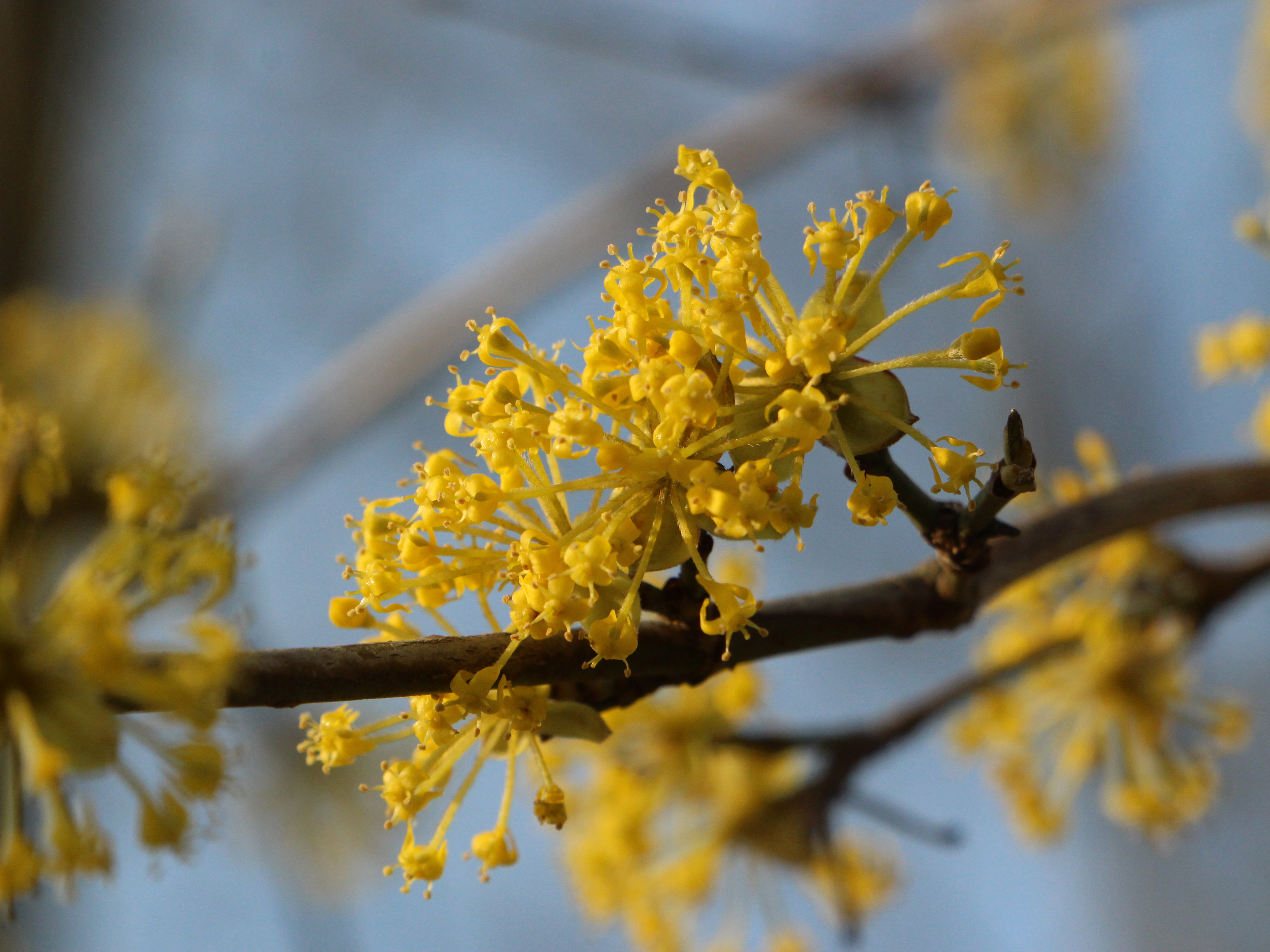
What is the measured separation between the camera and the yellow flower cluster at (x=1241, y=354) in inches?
93.9

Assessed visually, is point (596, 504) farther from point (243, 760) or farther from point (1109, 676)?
point (1109, 676)

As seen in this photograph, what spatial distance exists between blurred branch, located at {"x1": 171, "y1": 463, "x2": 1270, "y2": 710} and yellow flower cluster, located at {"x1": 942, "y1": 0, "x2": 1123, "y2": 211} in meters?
5.47

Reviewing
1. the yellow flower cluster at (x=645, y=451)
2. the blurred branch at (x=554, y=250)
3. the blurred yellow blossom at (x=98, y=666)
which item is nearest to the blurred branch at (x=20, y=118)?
the blurred branch at (x=554, y=250)

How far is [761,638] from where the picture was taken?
1.51m

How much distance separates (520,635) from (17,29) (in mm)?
5383

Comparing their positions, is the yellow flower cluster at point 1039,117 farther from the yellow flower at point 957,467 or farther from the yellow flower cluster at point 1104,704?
the yellow flower at point 957,467

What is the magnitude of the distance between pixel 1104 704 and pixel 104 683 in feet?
7.98

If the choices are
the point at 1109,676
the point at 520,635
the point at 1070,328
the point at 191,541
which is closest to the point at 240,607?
the point at 191,541

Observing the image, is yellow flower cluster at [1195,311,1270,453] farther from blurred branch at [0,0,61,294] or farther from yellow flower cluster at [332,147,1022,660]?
blurred branch at [0,0,61,294]

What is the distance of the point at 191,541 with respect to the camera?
4.76ft

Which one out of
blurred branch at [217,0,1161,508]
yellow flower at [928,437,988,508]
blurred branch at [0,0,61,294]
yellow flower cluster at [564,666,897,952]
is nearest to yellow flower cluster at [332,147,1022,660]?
yellow flower at [928,437,988,508]

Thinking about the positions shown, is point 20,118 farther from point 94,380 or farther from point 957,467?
point 957,467

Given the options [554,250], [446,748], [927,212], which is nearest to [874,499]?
[927,212]

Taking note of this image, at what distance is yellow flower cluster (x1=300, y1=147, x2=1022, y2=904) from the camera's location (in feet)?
4.45
